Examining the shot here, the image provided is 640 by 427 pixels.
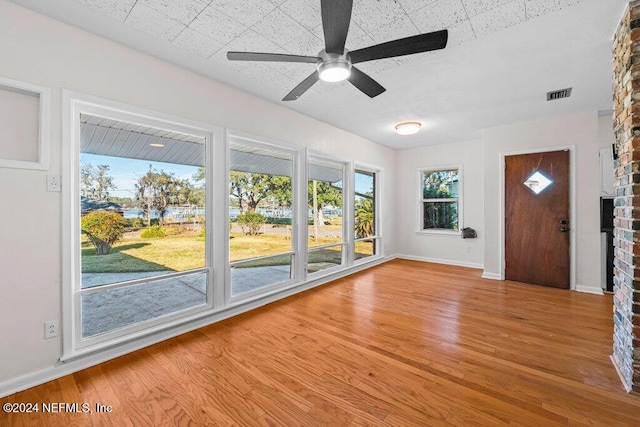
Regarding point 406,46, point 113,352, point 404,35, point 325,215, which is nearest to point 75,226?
point 113,352

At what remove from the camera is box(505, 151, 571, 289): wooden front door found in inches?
160

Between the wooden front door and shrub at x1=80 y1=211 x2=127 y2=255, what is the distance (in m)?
5.43

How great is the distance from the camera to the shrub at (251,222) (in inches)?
132

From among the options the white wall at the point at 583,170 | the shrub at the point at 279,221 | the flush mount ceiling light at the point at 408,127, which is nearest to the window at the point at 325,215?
the shrub at the point at 279,221

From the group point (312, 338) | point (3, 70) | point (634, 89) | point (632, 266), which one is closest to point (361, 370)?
point (312, 338)

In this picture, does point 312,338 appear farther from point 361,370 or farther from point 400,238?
point 400,238

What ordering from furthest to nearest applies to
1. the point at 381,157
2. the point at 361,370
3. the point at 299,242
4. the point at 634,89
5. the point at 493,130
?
the point at 381,157, the point at 493,130, the point at 299,242, the point at 361,370, the point at 634,89

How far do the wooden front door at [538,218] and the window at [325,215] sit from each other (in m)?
2.85

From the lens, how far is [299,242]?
3.95 meters

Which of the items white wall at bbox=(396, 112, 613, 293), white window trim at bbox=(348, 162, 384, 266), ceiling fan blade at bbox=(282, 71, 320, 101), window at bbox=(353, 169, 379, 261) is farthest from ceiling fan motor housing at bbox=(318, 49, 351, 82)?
white wall at bbox=(396, 112, 613, 293)

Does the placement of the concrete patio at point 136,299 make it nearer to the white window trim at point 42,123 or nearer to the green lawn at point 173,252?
the green lawn at point 173,252

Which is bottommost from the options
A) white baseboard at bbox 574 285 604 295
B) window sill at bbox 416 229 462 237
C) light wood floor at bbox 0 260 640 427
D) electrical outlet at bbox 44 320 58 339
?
light wood floor at bbox 0 260 640 427

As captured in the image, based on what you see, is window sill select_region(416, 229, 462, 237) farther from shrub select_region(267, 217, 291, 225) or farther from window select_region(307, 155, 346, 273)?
shrub select_region(267, 217, 291, 225)

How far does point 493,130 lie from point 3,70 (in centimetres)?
592
